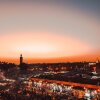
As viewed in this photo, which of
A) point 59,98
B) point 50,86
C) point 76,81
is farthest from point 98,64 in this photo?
point 59,98

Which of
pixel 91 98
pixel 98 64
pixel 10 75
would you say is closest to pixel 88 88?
pixel 91 98

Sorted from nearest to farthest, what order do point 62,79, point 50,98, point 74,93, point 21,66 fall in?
point 50,98
point 74,93
point 62,79
point 21,66

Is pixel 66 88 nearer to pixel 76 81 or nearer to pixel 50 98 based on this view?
pixel 76 81

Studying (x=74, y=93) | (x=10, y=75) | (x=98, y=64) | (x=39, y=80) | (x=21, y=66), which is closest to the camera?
(x=74, y=93)

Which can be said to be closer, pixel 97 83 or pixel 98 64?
pixel 97 83

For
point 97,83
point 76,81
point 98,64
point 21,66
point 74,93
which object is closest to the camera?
point 97,83

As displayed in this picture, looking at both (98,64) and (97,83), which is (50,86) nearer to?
(97,83)

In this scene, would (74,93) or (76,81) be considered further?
(76,81)

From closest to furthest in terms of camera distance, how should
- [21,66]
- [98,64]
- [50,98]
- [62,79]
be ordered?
[50,98]
[62,79]
[98,64]
[21,66]
